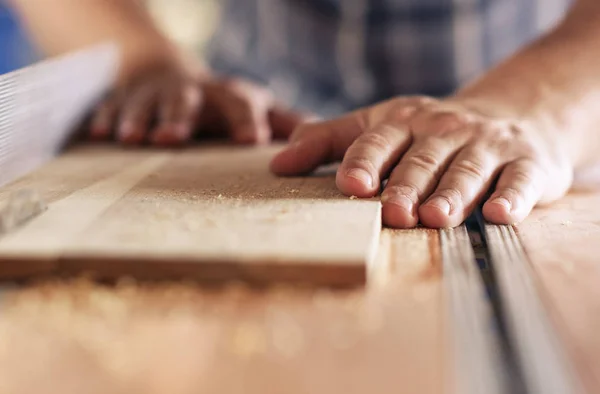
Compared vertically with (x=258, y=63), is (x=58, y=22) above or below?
above

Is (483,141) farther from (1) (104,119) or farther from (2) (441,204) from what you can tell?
(1) (104,119)

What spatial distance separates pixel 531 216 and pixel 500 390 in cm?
35

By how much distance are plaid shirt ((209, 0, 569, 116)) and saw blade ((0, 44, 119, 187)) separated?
56 cm

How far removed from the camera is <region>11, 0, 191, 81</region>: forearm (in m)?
1.29

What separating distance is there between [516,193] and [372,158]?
15 centimetres

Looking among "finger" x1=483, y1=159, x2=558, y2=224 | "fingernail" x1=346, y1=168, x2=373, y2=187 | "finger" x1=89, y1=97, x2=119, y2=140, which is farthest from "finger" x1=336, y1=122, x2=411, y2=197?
"finger" x1=89, y1=97, x2=119, y2=140

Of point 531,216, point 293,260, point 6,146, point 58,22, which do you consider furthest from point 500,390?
point 58,22

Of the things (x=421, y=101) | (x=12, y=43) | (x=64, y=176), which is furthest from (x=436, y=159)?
(x=12, y=43)

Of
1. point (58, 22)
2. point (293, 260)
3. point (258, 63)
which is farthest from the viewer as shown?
point (258, 63)

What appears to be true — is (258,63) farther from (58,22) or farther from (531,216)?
(531,216)

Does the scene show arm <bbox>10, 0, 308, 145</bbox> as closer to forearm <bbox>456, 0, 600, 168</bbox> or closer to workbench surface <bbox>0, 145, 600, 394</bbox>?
forearm <bbox>456, 0, 600, 168</bbox>

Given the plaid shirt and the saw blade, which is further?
the plaid shirt

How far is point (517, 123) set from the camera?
2.50 feet

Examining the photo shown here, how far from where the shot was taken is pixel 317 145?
2.54ft
